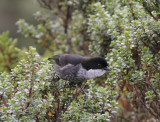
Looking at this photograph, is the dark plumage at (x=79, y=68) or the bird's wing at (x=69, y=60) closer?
the dark plumage at (x=79, y=68)

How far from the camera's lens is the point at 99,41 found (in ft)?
12.9

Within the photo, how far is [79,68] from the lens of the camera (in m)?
3.06

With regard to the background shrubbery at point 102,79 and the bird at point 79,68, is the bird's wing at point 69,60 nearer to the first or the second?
the bird at point 79,68

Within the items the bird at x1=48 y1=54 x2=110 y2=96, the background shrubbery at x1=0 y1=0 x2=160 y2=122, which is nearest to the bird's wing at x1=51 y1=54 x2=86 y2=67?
the bird at x1=48 y1=54 x2=110 y2=96

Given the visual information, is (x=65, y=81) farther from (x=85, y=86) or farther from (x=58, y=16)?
(x=58, y=16)

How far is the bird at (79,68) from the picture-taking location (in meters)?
3.00

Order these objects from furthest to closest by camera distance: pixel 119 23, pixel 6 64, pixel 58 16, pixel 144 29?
pixel 58 16
pixel 6 64
pixel 119 23
pixel 144 29

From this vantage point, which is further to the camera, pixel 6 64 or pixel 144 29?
pixel 6 64

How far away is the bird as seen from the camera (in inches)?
118

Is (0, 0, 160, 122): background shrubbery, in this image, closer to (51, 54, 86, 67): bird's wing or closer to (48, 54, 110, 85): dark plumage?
(48, 54, 110, 85): dark plumage

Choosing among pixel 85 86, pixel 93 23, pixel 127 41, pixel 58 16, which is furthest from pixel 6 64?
pixel 127 41

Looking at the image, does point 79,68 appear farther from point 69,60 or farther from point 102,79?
point 102,79

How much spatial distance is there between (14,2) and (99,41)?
893 cm

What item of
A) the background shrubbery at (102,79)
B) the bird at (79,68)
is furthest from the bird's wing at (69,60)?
the background shrubbery at (102,79)
